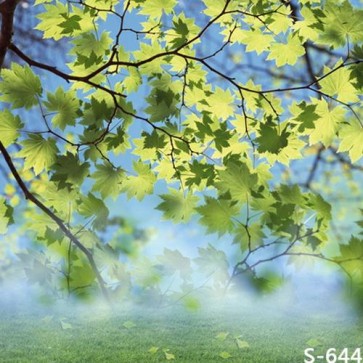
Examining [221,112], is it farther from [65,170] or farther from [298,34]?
[65,170]

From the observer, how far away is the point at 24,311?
6.53 meters

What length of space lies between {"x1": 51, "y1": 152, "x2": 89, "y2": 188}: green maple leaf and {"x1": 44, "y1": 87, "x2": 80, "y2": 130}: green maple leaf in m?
0.15

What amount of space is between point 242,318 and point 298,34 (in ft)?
15.9

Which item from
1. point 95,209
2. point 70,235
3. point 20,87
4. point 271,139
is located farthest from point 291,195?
point 20,87

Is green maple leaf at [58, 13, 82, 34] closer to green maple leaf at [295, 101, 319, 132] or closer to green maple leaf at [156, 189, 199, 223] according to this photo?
green maple leaf at [156, 189, 199, 223]

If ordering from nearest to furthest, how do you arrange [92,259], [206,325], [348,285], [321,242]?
[348,285] < [321,242] < [92,259] < [206,325]

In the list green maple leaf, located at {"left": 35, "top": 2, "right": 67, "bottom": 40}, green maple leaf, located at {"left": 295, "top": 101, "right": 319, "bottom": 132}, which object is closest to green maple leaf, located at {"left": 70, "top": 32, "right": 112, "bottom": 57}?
green maple leaf, located at {"left": 35, "top": 2, "right": 67, "bottom": 40}

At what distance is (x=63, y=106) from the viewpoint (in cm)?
178

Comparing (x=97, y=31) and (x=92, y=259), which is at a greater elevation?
(x=97, y=31)

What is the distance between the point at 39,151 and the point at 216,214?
0.62 metres

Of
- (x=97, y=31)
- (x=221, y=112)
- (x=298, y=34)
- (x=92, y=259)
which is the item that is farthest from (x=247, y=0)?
(x=92, y=259)

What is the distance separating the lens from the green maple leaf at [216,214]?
55.1 inches

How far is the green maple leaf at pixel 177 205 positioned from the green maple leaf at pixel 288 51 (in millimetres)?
592

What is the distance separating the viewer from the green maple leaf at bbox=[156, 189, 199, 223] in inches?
65.7
